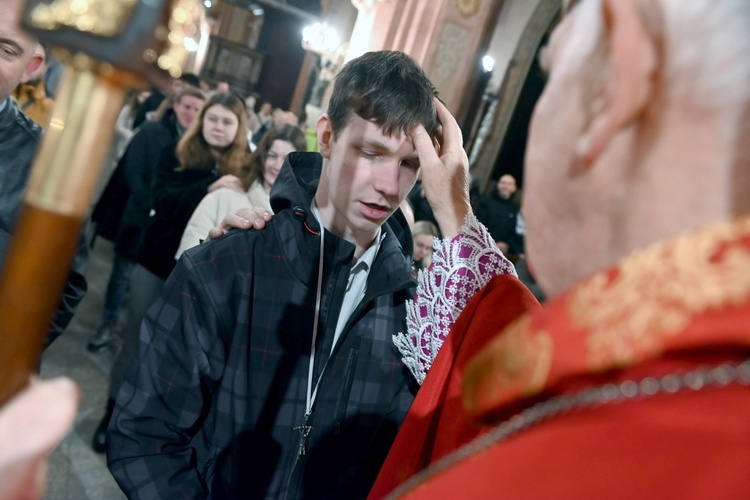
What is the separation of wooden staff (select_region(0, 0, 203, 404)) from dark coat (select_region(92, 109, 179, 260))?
3.38 meters

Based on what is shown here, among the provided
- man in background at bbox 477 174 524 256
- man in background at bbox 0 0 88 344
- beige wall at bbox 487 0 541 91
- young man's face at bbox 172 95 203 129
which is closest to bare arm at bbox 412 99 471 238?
man in background at bbox 0 0 88 344

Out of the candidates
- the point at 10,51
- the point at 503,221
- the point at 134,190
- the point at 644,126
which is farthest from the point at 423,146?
the point at 503,221

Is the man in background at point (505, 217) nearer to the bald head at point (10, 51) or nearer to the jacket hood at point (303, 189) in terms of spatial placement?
the jacket hood at point (303, 189)

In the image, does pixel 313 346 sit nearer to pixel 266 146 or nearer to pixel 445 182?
pixel 445 182

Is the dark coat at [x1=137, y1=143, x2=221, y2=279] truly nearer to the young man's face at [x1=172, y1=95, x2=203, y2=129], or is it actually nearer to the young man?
the young man's face at [x1=172, y1=95, x2=203, y2=129]

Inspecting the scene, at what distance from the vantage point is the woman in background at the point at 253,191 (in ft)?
9.27

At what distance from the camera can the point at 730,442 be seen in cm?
46

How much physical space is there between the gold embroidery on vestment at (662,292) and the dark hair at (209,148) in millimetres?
3054

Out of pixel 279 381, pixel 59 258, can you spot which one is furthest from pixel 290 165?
pixel 59 258

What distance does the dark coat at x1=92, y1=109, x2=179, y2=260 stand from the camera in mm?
3729

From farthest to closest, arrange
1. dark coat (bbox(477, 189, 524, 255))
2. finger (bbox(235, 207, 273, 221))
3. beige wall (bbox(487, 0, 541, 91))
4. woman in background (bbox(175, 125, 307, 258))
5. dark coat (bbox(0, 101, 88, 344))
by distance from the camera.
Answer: beige wall (bbox(487, 0, 541, 91)) → dark coat (bbox(477, 189, 524, 255)) → woman in background (bbox(175, 125, 307, 258)) → dark coat (bbox(0, 101, 88, 344)) → finger (bbox(235, 207, 273, 221))

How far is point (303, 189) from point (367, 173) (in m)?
0.18

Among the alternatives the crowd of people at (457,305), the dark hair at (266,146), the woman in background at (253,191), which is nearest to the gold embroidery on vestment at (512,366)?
the crowd of people at (457,305)

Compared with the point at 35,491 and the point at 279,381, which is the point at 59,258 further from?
the point at 279,381
